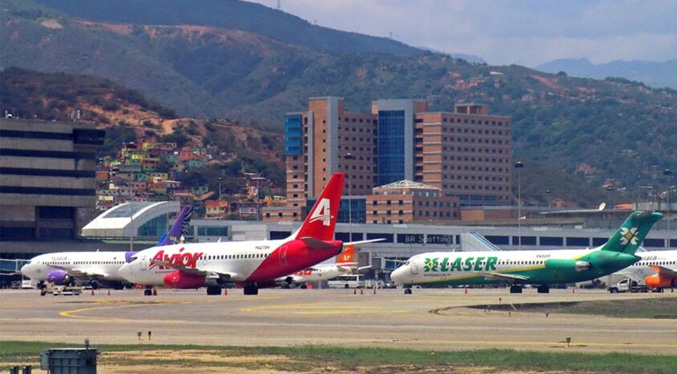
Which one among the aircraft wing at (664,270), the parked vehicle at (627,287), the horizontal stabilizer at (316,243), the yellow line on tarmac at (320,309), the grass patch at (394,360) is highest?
the horizontal stabilizer at (316,243)

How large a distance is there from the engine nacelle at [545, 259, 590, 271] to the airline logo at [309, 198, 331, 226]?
20.9m

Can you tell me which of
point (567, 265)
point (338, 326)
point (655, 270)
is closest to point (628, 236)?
point (567, 265)

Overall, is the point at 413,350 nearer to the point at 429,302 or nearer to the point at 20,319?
the point at 20,319

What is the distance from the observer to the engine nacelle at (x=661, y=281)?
116m

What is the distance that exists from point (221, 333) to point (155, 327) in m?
5.55

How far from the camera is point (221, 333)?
57.6 metres

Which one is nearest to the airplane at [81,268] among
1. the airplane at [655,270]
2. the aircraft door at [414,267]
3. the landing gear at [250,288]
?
the landing gear at [250,288]

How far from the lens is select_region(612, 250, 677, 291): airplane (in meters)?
116

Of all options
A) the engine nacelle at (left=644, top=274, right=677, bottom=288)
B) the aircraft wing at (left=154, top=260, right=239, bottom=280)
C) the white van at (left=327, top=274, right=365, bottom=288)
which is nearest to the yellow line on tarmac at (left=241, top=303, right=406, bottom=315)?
the aircraft wing at (left=154, top=260, right=239, bottom=280)

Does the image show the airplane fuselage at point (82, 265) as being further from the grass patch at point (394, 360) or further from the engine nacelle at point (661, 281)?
the grass patch at point (394, 360)

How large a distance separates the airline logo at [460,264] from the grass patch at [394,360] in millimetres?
68573

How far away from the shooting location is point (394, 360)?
44344mm

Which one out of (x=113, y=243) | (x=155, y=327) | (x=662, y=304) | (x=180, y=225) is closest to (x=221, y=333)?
(x=155, y=327)

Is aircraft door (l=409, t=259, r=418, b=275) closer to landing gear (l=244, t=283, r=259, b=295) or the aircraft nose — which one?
landing gear (l=244, t=283, r=259, b=295)
